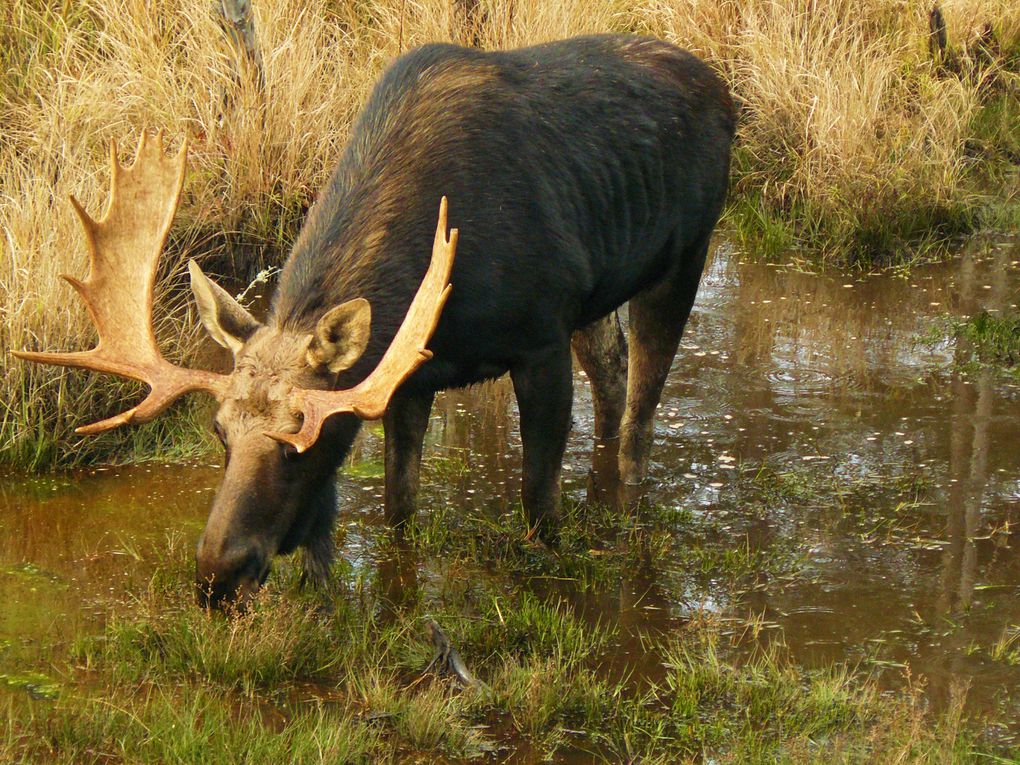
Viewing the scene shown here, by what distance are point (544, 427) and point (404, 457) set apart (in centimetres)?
64

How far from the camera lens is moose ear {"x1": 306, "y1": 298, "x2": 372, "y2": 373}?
4.53 m

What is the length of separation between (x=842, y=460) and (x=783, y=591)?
4.66ft

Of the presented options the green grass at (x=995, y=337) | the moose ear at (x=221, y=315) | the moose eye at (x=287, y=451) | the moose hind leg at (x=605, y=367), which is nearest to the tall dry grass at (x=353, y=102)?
the green grass at (x=995, y=337)

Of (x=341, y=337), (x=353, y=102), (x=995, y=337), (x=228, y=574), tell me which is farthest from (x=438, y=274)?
(x=353, y=102)

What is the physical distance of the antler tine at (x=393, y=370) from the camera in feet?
14.4

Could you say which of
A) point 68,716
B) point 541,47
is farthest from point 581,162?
point 68,716

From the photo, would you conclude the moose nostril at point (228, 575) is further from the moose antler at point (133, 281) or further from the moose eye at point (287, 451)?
the moose antler at point (133, 281)

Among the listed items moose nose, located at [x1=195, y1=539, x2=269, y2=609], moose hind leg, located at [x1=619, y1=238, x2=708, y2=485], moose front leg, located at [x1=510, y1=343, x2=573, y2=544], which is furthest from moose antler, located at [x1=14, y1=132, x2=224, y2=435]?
moose hind leg, located at [x1=619, y1=238, x2=708, y2=485]

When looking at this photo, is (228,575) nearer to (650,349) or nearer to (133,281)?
(133,281)

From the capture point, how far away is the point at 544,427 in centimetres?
592

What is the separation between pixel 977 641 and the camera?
5.14 metres

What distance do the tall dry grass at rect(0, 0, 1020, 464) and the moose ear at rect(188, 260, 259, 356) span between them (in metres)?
2.59

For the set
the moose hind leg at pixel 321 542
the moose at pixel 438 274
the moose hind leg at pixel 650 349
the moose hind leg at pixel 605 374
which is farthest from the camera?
the moose hind leg at pixel 605 374

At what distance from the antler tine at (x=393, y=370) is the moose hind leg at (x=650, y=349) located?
261 cm
